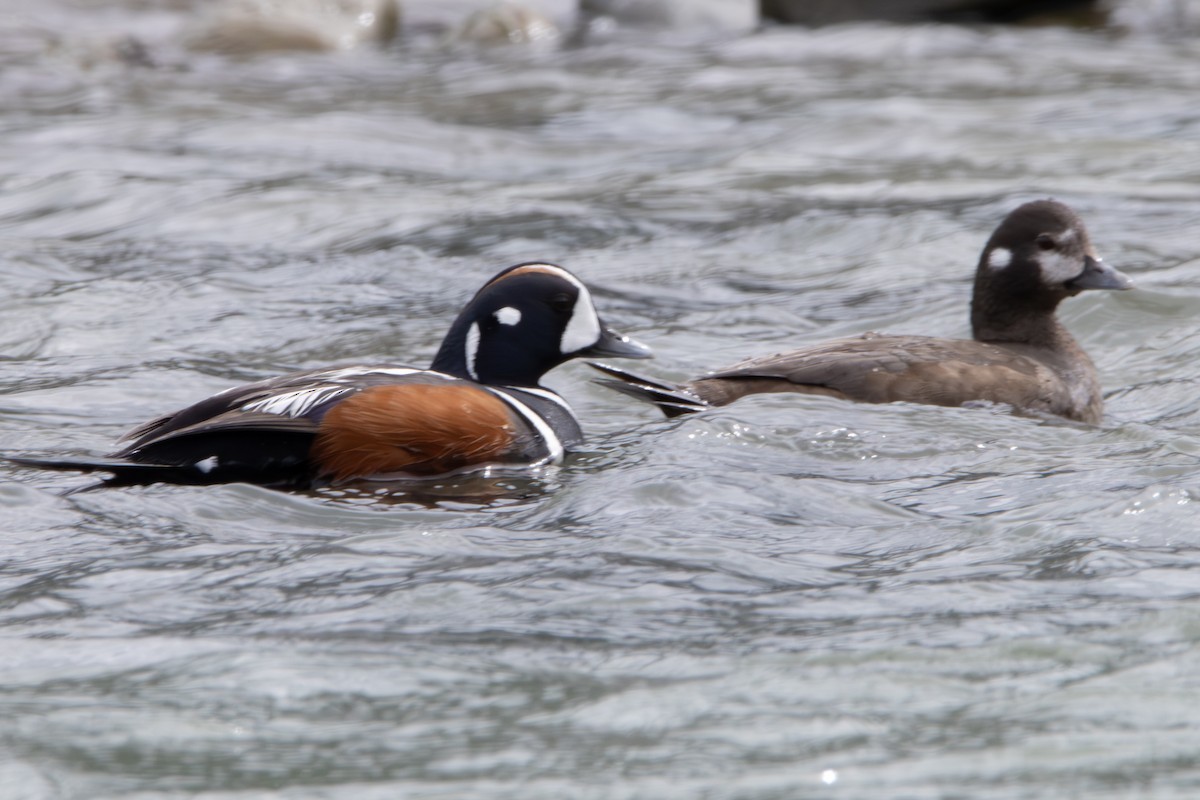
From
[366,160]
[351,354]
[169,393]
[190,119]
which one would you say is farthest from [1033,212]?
[190,119]

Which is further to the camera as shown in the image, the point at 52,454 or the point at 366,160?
the point at 366,160

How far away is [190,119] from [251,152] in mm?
1663

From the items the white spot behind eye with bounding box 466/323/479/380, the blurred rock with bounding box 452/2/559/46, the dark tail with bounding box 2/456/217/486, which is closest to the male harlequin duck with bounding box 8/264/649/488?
the dark tail with bounding box 2/456/217/486

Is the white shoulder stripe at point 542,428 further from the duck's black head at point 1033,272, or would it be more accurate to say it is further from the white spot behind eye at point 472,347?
the duck's black head at point 1033,272

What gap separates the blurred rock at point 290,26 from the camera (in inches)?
755

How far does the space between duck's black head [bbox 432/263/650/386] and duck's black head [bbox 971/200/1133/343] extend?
5.91ft

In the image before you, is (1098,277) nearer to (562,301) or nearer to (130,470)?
(562,301)

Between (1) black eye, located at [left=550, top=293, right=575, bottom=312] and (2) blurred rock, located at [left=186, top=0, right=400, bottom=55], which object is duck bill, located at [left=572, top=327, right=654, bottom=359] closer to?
(1) black eye, located at [left=550, top=293, right=575, bottom=312]

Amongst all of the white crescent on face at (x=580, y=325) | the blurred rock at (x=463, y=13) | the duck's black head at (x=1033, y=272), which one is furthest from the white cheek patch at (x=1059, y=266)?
the blurred rock at (x=463, y=13)

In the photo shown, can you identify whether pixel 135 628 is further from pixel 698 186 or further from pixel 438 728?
pixel 698 186

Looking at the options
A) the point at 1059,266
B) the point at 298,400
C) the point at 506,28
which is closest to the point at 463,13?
the point at 506,28

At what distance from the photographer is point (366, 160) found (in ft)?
42.1

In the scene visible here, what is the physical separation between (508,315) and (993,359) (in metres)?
1.94

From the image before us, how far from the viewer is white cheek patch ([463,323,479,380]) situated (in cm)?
673
